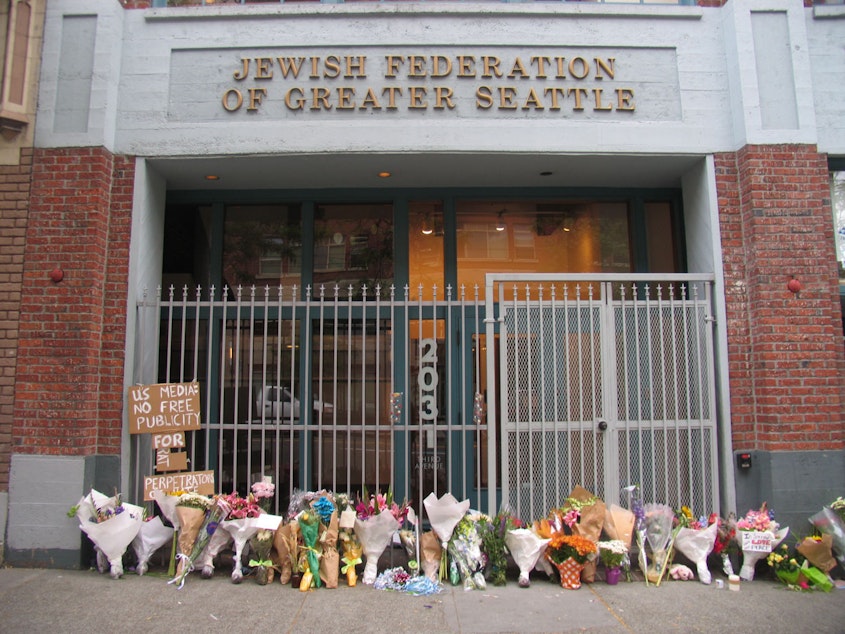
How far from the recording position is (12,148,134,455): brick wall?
17.3 ft

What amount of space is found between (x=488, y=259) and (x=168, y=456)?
150 inches

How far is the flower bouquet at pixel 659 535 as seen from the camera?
15.8 feet

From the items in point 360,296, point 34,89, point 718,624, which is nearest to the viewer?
point 718,624

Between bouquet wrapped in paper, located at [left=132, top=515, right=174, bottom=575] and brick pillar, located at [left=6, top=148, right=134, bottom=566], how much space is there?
0.59 m

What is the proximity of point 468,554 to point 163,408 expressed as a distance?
9.98ft

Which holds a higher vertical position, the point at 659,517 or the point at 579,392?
the point at 579,392

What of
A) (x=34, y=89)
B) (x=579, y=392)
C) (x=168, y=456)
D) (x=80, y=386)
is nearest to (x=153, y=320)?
(x=80, y=386)

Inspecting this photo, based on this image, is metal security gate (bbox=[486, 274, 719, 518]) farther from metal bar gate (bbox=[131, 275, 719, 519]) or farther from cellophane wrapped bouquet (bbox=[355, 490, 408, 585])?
cellophane wrapped bouquet (bbox=[355, 490, 408, 585])

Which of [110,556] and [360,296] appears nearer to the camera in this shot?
[110,556]

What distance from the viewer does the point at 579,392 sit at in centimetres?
545

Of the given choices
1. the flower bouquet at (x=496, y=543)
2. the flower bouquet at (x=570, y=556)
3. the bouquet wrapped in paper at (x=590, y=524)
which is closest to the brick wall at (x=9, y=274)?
the flower bouquet at (x=496, y=543)

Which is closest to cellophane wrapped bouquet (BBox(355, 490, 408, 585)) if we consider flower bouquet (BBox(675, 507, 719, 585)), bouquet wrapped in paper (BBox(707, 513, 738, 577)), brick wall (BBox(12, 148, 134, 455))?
flower bouquet (BBox(675, 507, 719, 585))

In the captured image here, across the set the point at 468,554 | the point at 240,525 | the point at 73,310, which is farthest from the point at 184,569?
the point at 73,310

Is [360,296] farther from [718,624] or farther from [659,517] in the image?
[718,624]
